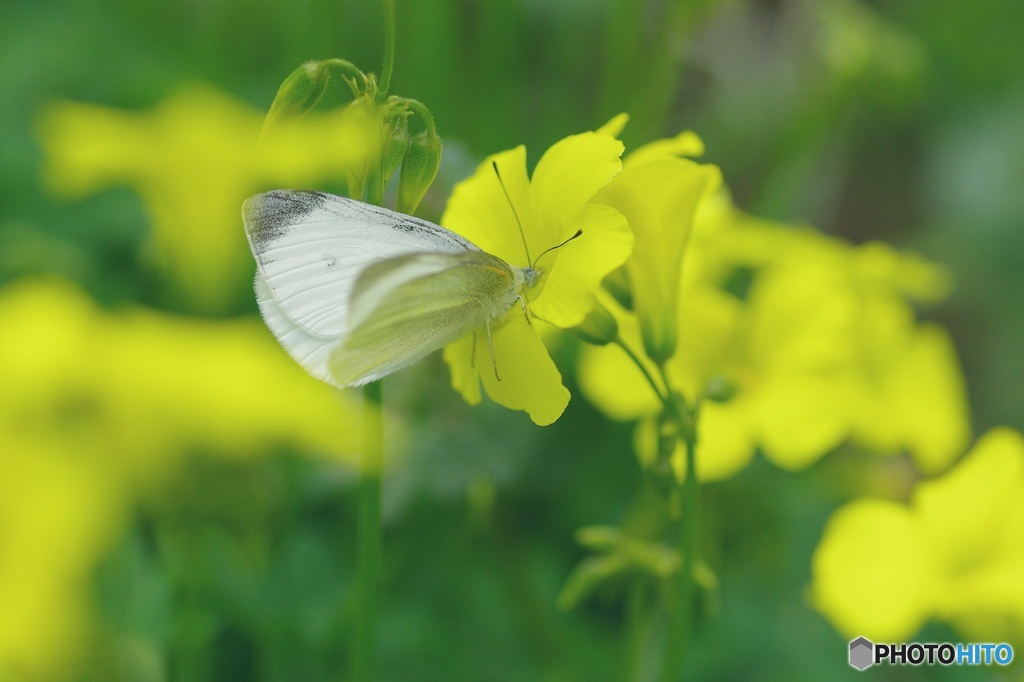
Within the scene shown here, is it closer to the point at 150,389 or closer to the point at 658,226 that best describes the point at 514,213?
the point at 658,226

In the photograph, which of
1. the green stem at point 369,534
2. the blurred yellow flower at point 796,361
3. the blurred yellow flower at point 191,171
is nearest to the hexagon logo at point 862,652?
the blurred yellow flower at point 796,361

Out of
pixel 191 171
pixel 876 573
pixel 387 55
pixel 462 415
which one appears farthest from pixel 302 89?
pixel 191 171

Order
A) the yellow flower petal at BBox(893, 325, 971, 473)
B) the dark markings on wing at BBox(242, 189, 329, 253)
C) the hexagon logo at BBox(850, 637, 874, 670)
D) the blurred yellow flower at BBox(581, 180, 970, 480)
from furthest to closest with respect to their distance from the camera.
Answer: the yellow flower petal at BBox(893, 325, 971, 473), the blurred yellow flower at BBox(581, 180, 970, 480), the hexagon logo at BBox(850, 637, 874, 670), the dark markings on wing at BBox(242, 189, 329, 253)

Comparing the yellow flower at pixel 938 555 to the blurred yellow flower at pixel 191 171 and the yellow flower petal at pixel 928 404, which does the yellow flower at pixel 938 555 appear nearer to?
the yellow flower petal at pixel 928 404

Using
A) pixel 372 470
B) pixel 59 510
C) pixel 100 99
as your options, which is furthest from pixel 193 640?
pixel 100 99

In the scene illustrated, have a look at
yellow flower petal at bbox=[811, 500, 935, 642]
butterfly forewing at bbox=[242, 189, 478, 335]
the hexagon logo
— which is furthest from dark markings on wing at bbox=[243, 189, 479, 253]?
the hexagon logo

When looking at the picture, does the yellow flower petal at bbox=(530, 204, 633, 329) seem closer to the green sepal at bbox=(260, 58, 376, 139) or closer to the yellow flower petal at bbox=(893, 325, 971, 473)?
the green sepal at bbox=(260, 58, 376, 139)

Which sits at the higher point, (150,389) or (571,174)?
(571,174)
